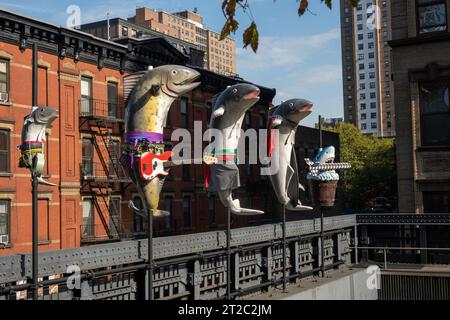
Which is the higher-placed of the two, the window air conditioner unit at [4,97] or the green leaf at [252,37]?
the window air conditioner unit at [4,97]

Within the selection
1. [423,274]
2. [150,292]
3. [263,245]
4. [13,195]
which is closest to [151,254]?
[150,292]

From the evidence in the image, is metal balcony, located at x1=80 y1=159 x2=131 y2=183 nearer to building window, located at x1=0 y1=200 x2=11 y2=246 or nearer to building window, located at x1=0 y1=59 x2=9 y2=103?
building window, located at x1=0 y1=200 x2=11 y2=246

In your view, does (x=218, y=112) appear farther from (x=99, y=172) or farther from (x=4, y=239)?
(x=99, y=172)

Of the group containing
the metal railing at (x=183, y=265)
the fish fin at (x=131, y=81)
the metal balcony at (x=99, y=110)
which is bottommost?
the metal railing at (x=183, y=265)

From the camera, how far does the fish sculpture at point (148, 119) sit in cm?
981

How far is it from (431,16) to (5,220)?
61.5ft

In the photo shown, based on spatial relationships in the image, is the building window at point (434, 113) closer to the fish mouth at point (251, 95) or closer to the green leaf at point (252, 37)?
the fish mouth at point (251, 95)

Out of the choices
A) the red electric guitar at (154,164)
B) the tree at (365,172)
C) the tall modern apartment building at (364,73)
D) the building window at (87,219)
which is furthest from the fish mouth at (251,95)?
the tall modern apartment building at (364,73)

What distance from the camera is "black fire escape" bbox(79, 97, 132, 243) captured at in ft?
95.6

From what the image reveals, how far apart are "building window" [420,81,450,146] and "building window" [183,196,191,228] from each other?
1931 centimetres

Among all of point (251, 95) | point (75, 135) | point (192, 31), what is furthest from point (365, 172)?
point (192, 31)

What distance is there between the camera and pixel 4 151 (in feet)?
83.4

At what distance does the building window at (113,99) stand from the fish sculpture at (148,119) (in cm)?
2069
